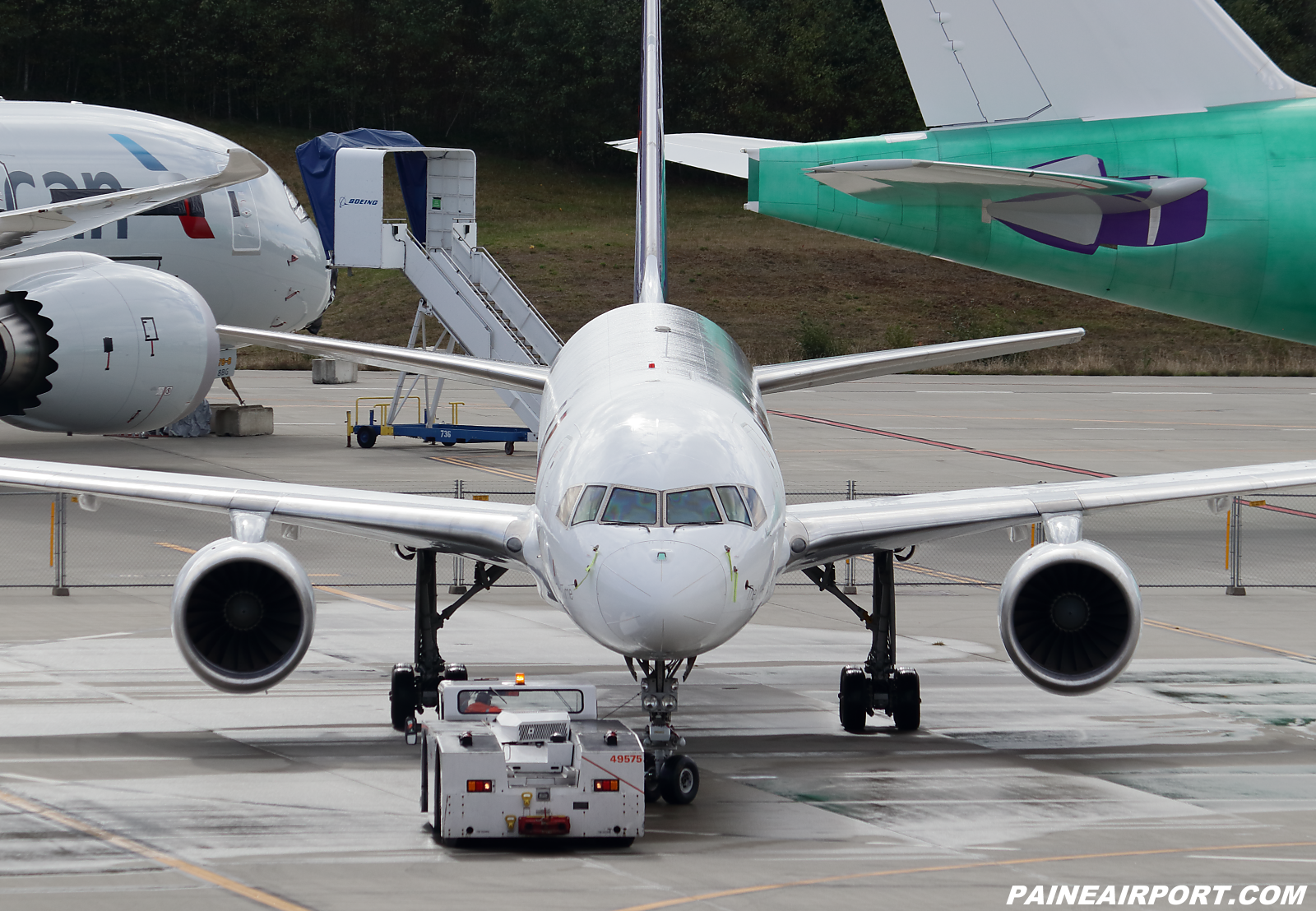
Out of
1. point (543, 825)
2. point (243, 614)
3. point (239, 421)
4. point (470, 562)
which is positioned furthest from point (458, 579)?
point (239, 421)

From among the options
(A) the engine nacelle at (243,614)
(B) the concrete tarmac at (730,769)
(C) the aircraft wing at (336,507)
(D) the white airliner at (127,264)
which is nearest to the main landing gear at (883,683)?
(B) the concrete tarmac at (730,769)

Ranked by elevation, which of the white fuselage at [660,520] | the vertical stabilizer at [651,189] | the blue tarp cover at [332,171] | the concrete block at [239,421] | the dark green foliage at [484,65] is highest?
the dark green foliage at [484,65]

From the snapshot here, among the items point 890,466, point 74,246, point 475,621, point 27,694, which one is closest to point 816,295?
point 890,466

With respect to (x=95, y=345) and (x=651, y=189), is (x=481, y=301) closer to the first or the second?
(x=95, y=345)

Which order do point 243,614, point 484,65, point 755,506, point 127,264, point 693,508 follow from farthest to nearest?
1. point 484,65
2. point 127,264
3. point 243,614
4. point 755,506
5. point 693,508

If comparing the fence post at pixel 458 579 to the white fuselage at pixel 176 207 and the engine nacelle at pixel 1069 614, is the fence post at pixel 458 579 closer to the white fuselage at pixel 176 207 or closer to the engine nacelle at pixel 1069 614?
the engine nacelle at pixel 1069 614

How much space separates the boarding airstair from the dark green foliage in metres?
72.5

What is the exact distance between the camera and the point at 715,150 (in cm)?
3152

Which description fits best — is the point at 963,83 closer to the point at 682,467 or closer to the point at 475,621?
the point at 475,621

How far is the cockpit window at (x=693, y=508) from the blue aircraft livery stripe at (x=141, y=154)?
26.5m

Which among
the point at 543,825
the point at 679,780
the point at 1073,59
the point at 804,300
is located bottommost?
the point at 543,825

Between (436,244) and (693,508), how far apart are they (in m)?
30.5

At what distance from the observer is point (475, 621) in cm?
2434

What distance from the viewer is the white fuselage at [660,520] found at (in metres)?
13.5
